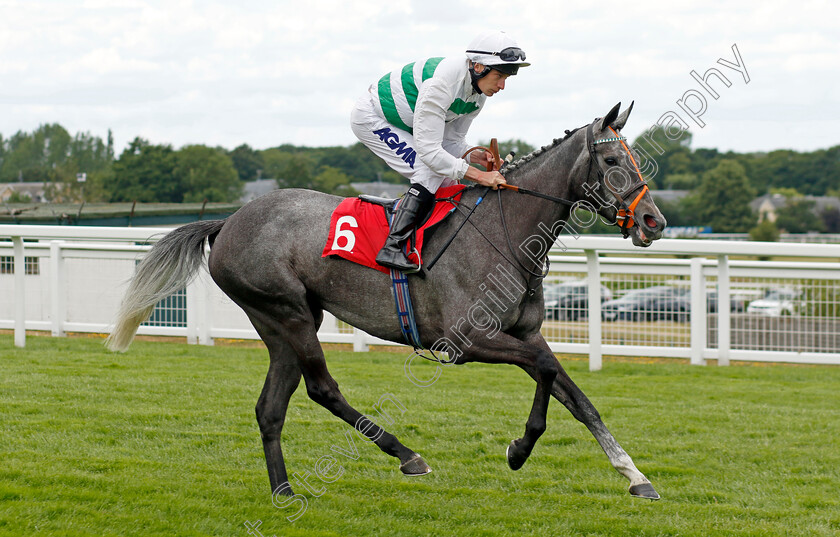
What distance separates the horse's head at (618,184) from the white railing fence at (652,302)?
12.1ft

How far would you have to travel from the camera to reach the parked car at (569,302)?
8727mm

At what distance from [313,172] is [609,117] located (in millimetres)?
41747

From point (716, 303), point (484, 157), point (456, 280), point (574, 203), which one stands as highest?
point (484, 157)

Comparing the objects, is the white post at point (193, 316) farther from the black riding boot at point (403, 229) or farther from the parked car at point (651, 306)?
the black riding boot at point (403, 229)

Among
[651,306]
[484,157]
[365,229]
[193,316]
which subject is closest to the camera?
[365,229]

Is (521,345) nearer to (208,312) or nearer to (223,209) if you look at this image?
(208,312)

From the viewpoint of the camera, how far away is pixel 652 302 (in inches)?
344

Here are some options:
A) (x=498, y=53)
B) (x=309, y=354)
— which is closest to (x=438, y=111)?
(x=498, y=53)

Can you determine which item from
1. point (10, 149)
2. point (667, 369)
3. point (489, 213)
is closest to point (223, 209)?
point (667, 369)

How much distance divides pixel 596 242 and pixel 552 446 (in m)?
2.68

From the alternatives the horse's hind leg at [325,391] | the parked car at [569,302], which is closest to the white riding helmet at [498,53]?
the horse's hind leg at [325,391]

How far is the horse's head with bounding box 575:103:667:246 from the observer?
3.83 m

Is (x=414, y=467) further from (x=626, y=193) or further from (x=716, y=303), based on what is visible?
(x=716, y=303)

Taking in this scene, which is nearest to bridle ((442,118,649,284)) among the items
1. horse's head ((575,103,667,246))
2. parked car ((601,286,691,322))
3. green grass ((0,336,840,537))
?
horse's head ((575,103,667,246))
